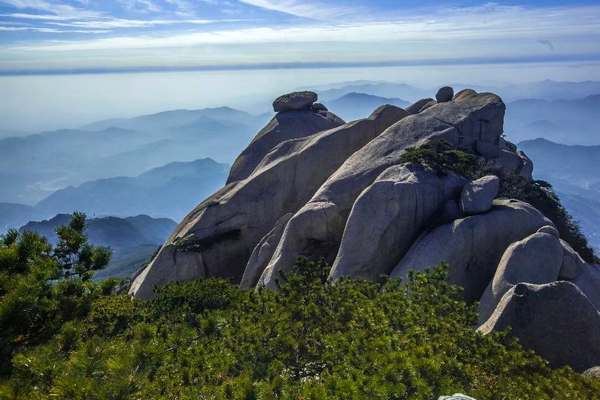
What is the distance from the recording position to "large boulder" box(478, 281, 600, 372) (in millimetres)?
23578

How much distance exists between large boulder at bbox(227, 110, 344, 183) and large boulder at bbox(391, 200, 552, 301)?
2989cm

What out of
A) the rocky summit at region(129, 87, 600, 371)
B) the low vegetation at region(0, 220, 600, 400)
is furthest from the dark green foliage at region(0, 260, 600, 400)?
the rocky summit at region(129, 87, 600, 371)

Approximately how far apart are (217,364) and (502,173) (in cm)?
3432

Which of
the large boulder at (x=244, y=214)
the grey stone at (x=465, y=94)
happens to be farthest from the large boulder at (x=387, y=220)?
the grey stone at (x=465, y=94)

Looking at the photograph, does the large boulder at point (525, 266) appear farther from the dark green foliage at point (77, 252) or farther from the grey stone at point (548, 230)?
the dark green foliage at point (77, 252)

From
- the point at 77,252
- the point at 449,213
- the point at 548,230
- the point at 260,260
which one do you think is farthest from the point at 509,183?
the point at 77,252

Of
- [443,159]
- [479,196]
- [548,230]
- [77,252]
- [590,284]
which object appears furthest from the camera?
[443,159]

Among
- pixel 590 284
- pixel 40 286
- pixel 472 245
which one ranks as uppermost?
pixel 40 286

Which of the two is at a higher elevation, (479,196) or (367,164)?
(367,164)

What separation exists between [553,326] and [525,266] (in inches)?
270

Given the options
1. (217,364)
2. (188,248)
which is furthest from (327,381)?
(188,248)

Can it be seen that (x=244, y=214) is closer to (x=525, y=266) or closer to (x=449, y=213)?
(x=449, y=213)

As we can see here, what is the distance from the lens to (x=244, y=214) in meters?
47.8

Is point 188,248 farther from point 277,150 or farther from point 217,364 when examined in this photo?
point 217,364
